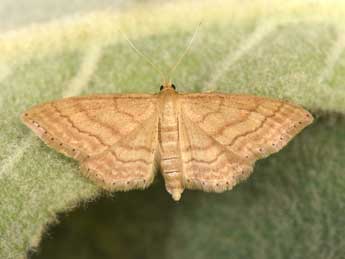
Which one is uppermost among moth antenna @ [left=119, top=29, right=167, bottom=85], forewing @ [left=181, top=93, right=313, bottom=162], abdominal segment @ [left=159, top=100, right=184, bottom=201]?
moth antenna @ [left=119, top=29, right=167, bottom=85]

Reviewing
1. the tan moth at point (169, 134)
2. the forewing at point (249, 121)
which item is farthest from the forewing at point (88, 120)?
the forewing at point (249, 121)

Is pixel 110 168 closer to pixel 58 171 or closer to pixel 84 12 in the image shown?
pixel 58 171

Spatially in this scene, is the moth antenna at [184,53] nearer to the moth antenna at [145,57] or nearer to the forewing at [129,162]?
the moth antenna at [145,57]

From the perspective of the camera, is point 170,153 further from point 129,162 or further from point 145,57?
point 145,57

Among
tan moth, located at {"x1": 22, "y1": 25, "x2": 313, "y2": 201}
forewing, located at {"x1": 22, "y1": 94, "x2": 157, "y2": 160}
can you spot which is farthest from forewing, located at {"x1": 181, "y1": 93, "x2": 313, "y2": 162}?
forewing, located at {"x1": 22, "y1": 94, "x2": 157, "y2": 160}

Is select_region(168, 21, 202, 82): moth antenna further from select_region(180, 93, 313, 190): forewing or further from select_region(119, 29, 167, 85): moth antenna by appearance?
select_region(180, 93, 313, 190): forewing

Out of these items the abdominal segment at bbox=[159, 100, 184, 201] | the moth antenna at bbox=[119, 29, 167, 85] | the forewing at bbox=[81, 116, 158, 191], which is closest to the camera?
the forewing at bbox=[81, 116, 158, 191]
